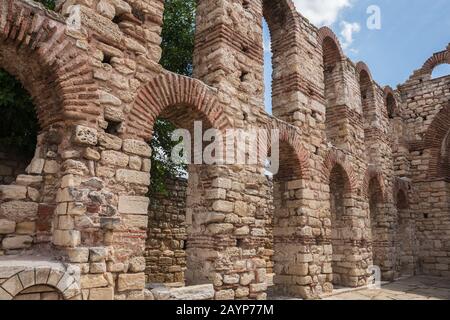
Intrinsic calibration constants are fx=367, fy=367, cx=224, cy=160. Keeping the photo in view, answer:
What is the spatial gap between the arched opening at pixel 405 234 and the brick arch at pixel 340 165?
12.8ft

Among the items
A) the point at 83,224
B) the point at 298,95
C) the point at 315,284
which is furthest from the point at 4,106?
the point at 315,284

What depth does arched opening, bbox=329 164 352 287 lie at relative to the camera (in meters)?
9.03

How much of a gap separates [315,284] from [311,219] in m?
1.26

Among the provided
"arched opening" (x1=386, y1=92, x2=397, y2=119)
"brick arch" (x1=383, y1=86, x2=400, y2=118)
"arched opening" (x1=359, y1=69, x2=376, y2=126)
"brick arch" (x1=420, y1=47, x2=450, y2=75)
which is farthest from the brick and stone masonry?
"brick arch" (x1=420, y1=47, x2=450, y2=75)

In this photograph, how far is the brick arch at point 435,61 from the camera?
1377 centimetres

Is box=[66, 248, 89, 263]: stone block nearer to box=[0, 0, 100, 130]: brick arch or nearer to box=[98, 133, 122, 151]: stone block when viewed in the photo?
box=[98, 133, 122, 151]: stone block

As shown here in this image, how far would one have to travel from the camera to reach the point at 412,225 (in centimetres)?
1289

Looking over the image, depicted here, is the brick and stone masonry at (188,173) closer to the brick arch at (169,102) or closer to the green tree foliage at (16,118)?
the brick arch at (169,102)

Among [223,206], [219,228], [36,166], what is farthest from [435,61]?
[36,166]

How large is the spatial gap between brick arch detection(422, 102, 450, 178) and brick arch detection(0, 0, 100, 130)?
12513 mm

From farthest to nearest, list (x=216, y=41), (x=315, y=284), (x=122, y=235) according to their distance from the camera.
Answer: (x=315, y=284)
(x=216, y=41)
(x=122, y=235)

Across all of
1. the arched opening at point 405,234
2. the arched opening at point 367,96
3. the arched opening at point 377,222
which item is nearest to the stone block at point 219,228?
the arched opening at point 377,222

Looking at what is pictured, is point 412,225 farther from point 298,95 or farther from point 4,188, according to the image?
point 4,188

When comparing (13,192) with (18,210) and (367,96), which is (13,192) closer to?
(18,210)
